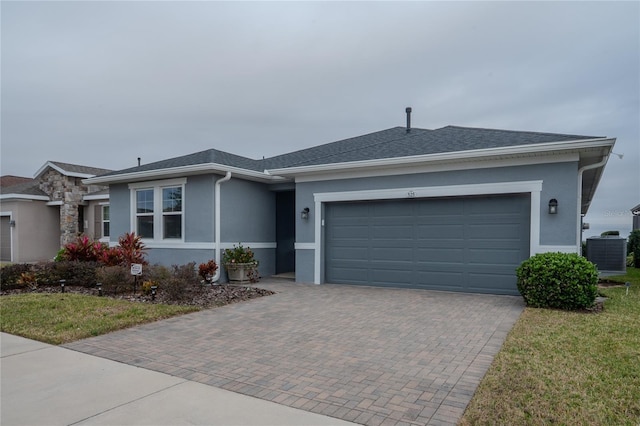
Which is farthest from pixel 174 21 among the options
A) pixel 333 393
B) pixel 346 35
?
pixel 333 393

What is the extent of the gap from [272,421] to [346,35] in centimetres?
1064

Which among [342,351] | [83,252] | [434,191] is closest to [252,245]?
[83,252]

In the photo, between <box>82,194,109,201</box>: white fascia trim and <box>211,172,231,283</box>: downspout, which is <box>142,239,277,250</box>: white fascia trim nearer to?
<box>211,172,231,283</box>: downspout

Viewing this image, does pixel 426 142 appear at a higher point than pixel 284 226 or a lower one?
higher

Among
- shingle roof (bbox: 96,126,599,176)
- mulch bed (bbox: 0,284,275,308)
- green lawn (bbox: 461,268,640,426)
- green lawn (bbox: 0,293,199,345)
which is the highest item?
shingle roof (bbox: 96,126,599,176)

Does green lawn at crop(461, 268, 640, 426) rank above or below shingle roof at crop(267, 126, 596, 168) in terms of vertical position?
below

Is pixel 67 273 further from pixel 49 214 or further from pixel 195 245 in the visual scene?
pixel 49 214

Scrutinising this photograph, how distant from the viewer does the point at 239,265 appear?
10.8 m

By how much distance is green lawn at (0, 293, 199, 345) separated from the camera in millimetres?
5980

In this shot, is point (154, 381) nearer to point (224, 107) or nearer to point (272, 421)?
point (272, 421)

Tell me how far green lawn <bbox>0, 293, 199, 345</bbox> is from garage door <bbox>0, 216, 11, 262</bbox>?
12.8m

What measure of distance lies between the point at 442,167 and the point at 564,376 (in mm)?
5971

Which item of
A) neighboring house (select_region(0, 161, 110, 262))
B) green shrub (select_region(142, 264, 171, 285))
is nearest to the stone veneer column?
neighboring house (select_region(0, 161, 110, 262))

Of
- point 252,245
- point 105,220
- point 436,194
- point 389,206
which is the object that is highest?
point 436,194
